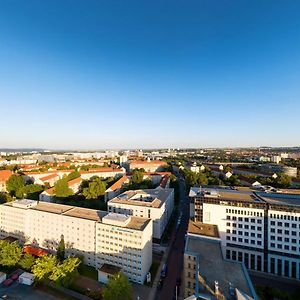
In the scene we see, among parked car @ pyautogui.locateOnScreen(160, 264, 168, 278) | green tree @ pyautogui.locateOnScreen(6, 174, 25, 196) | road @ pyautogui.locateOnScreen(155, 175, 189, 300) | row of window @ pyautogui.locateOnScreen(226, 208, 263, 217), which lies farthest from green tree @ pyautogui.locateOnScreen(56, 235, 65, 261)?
green tree @ pyautogui.locateOnScreen(6, 174, 25, 196)

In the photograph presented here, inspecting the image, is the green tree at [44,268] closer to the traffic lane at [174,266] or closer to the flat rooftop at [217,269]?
the traffic lane at [174,266]

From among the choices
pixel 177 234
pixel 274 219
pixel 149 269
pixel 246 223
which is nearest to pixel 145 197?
pixel 177 234

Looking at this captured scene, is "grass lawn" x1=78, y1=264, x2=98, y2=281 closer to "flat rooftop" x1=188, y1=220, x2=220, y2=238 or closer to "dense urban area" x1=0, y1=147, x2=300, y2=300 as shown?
"dense urban area" x1=0, y1=147, x2=300, y2=300

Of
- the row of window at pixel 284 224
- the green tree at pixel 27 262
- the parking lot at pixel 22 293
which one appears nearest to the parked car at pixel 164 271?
the parking lot at pixel 22 293

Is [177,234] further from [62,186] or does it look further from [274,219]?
[62,186]

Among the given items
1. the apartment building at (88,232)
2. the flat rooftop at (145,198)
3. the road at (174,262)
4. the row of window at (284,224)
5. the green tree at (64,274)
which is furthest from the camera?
the flat rooftop at (145,198)
